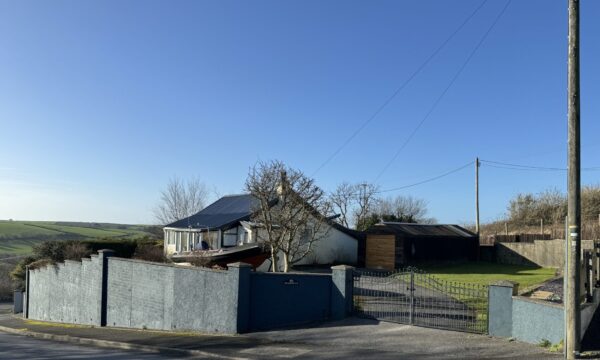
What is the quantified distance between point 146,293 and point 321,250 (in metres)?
16.4

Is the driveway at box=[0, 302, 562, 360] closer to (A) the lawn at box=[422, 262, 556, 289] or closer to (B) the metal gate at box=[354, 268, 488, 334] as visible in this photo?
(B) the metal gate at box=[354, 268, 488, 334]

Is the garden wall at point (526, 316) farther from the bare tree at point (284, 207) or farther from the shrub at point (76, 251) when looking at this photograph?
the shrub at point (76, 251)

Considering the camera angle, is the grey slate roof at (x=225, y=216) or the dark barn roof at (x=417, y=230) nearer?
the grey slate roof at (x=225, y=216)

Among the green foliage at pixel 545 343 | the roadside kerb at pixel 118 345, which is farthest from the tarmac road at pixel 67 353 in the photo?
the green foliage at pixel 545 343

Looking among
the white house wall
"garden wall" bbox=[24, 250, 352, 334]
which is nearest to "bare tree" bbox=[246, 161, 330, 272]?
"garden wall" bbox=[24, 250, 352, 334]

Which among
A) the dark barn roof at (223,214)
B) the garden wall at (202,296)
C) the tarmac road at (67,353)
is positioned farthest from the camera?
the dark barn roof at (223,214)

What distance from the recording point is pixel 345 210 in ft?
196

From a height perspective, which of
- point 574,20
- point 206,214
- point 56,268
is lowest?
point 56,268

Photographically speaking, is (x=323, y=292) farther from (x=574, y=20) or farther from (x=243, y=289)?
(x=574, y=20)

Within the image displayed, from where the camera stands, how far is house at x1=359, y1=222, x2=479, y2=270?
34812 mm

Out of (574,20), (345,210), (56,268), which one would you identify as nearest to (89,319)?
(56,268)

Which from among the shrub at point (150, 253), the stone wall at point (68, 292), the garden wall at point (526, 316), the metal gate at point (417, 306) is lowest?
the stone wall at point (68, 292)

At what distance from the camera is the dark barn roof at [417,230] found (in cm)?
3608

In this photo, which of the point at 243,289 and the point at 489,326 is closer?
the point at 489,326
